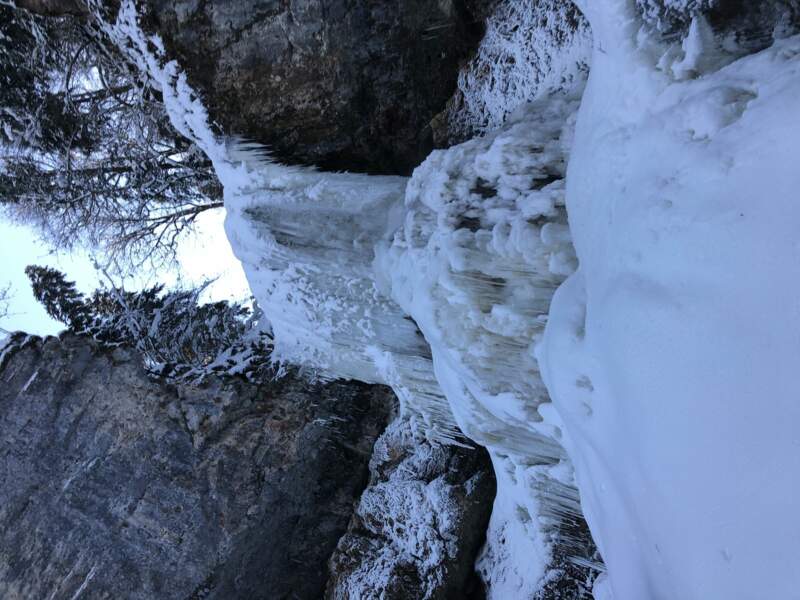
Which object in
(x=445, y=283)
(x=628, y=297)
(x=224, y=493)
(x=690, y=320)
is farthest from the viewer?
(x=224, y=493)

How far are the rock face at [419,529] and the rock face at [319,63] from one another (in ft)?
6.32

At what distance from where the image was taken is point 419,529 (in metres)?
3.31

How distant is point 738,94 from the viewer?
134cm

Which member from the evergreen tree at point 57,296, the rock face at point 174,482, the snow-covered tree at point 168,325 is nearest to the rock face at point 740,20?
the rock face at point 174,482

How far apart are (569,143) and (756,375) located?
1.36m

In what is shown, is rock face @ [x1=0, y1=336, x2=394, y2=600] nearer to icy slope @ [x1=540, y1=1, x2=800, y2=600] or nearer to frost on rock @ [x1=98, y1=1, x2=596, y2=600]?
frost on rock @ [x1=98, y1=1, x2=596, y2=600]

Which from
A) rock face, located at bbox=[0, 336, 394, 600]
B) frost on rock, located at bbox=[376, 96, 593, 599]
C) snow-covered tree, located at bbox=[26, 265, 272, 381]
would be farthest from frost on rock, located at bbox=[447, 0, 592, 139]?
snow-covered tree, located at bbox=[26, 265, 272, 381]

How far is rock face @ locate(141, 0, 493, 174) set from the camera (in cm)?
307

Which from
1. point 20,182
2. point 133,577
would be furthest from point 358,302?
point 20,182

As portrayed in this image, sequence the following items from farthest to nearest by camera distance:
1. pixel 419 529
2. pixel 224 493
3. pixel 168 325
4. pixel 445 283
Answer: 1. pixel 168 325
2. pixel 224 493
3. pixel 419 529
4. pixel 445 283

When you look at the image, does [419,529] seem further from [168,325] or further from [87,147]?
[87,147]

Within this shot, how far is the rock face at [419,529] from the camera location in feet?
10.5

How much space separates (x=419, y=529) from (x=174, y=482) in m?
1.58

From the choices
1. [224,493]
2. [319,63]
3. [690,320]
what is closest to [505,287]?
[690,320]
